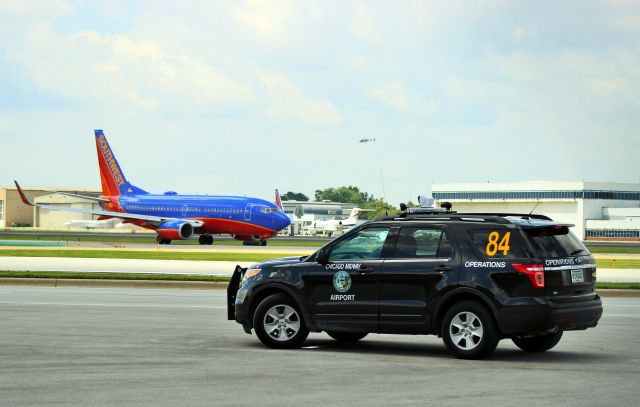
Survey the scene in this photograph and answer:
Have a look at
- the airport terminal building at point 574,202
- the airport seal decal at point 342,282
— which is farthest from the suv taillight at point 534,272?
the airport terminal building at point 574,202

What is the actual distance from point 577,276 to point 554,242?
49cm

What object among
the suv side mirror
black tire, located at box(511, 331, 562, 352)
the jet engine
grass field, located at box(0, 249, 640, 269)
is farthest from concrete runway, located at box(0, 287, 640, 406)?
the jet engine

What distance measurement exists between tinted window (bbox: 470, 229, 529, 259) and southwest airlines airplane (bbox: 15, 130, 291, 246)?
54.9 meters

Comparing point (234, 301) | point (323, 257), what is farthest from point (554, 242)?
point (234, 301)

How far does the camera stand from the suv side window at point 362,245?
46.6ft

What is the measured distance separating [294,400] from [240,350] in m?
4.18

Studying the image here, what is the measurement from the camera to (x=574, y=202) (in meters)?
148

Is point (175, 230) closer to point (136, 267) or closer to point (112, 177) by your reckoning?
point (112, 177)

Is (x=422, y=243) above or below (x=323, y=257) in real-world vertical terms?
above

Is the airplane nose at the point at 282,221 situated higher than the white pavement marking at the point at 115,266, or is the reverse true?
the airplane nose at the point at 282,221

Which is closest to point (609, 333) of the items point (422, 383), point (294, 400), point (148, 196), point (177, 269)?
point (422, 383)

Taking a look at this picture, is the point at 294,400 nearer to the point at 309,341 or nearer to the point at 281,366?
the point at 281,366

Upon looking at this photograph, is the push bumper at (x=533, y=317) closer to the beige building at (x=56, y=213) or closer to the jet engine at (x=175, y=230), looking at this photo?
the jet engine at (x=175, y=230)

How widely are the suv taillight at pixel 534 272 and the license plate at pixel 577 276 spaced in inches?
20.0
